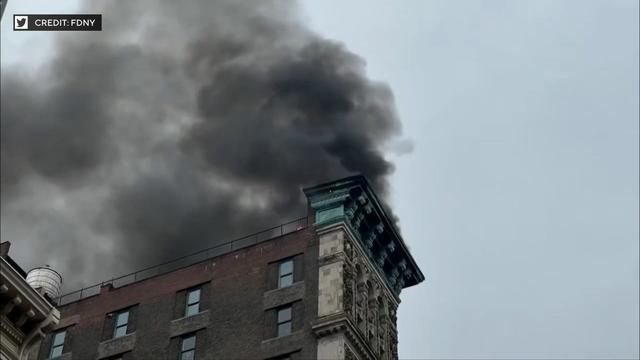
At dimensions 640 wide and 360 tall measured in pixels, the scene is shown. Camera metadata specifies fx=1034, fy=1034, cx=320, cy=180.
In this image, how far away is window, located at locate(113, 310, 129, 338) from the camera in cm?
5756

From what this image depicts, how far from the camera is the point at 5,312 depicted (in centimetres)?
3400

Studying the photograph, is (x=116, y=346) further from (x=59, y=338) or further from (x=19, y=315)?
(x=19, y=315)

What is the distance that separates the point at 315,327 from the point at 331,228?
601 centimetres

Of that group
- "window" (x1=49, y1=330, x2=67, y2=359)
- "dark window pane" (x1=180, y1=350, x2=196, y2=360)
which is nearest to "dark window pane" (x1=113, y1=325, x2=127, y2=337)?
"window" (x1=49, y1=330, x2=67, y2=359)

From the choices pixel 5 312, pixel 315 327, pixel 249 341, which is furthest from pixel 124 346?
pixel 5 312

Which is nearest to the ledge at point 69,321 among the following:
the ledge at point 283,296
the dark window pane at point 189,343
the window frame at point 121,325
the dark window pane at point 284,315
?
the window frame at point 121,325

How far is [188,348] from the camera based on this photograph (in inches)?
2131

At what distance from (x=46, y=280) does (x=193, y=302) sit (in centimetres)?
998

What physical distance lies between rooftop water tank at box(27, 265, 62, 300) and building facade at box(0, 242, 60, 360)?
80.0ft

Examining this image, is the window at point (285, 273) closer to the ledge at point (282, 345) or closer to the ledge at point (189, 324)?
the ledge at point (282, 345)

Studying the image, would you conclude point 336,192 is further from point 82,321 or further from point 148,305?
point 82,321

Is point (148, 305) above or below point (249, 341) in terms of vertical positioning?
above

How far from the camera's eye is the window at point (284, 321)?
5166 cm

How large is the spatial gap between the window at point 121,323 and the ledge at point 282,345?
1000 cm
